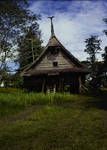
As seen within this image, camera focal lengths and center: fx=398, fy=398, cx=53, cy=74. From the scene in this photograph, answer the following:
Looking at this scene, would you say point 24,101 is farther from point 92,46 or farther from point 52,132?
point 92,46

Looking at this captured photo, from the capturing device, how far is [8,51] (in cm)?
4928

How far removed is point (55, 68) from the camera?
46250 millimetres

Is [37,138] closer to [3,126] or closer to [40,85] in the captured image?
[3,126]

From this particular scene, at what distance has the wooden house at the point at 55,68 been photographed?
150ft

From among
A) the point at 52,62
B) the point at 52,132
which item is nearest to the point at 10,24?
the point at 52,62

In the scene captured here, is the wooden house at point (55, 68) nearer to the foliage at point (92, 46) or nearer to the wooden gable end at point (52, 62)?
the wooden gable end at point (52, 62)

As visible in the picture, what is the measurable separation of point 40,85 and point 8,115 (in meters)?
25.6

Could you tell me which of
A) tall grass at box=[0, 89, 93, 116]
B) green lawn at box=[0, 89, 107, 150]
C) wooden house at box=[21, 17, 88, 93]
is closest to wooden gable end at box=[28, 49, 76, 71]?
wooden house at box=[21, 17, 88, 93]

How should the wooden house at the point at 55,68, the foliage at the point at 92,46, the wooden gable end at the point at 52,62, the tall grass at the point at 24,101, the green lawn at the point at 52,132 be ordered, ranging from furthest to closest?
the foliage at the point at 92,46
the wooden gable end at the point at 52,62
the wooden house at the point at 55,68
the tall grass at the point at 24,101
the green lawn at the point at 52,132

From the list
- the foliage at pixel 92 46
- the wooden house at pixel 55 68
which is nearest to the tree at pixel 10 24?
the wooden house at pixel 55 68

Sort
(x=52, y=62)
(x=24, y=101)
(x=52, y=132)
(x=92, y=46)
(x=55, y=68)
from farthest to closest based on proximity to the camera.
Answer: (x=92, y=46), (x=52, y=62), (x=55, y=68), (x=24, y=101), (x=52, y=132)

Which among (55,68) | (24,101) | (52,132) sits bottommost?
(24,101)

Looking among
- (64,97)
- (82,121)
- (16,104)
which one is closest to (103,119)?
(82,121)

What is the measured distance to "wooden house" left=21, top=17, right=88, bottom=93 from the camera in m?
45.7
